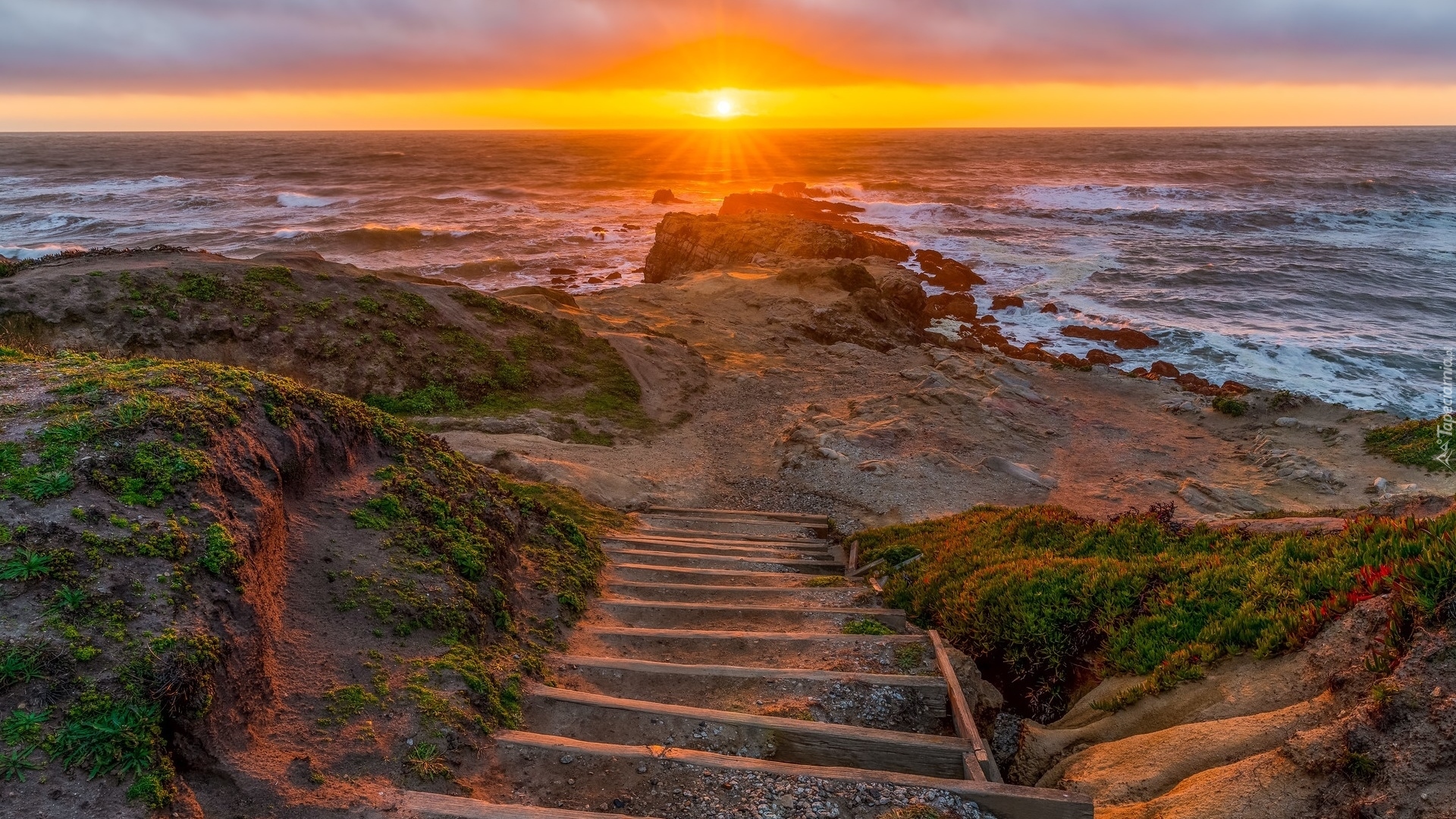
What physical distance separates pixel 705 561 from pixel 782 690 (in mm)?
3344

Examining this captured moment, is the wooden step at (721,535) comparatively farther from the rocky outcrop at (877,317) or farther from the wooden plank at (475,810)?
the rocky outcrop at (877,317)

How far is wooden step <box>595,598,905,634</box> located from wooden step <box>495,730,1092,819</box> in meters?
2.22

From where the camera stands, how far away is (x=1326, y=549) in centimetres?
573

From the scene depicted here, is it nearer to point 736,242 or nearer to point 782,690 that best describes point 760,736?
point 782,690

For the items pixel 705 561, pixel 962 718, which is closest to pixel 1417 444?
pixel 705 561

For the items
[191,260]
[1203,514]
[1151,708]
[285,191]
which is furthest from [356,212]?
[1151,708]

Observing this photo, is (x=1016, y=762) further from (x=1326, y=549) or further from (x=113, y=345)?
(x=113, y=345)

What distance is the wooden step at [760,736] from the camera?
4871mm

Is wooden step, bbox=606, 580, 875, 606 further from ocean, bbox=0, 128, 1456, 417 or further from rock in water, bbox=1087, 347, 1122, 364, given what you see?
ocean, bbox=0, 128, 1456, 417

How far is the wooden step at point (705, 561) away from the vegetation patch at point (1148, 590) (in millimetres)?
1333

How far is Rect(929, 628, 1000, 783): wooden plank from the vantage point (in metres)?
4.74

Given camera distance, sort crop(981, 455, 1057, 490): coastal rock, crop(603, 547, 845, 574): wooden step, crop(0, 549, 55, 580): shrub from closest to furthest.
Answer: crop(0, 549, 55, 580): shrub < crop(603, 547, 845, 574): wooden step < crop(981, 455, 1057, 490): coastal rock

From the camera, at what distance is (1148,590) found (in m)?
6.27

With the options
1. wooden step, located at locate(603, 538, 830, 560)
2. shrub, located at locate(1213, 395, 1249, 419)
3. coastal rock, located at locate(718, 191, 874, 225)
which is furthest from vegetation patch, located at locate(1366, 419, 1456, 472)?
coastal rock, located at locate(718, 191, 874, 225)
